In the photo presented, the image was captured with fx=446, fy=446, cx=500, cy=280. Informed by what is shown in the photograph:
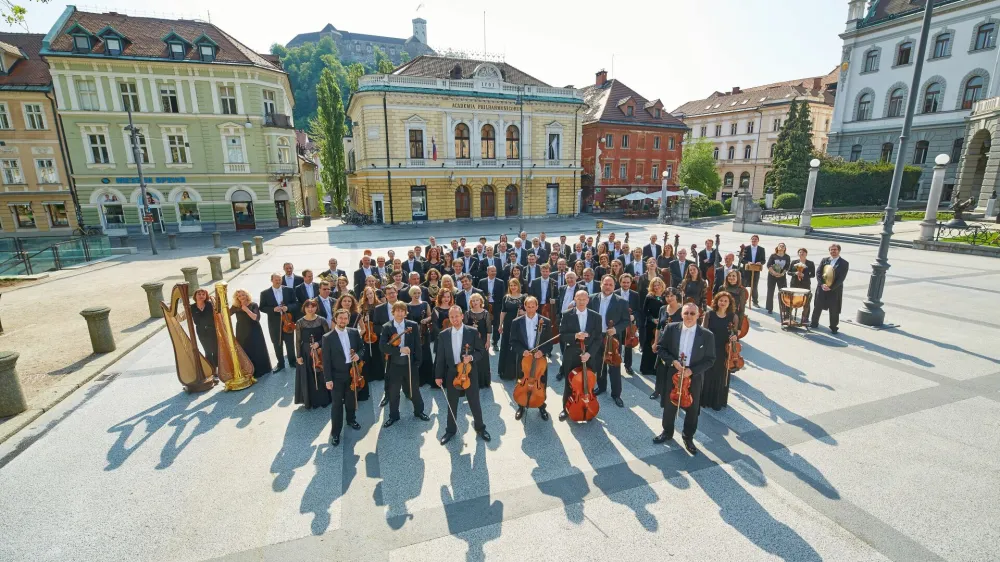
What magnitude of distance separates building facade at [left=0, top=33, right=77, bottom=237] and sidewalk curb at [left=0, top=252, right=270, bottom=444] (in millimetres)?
33379

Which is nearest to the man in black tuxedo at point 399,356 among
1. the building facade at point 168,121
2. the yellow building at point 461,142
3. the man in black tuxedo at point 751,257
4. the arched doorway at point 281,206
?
the man in black tuxedo at point 751,257

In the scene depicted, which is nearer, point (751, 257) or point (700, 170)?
point (751, 257)

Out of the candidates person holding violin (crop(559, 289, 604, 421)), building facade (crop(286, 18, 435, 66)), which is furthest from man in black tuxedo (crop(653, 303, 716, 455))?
building facade (crop(286, 18, 435, 66))

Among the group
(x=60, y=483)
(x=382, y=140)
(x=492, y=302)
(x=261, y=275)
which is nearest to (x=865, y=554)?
(x=492, y=302)

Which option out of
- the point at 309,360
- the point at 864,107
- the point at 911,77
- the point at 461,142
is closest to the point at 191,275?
the point at 309,360

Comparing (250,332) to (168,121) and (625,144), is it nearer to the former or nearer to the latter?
(168,121)

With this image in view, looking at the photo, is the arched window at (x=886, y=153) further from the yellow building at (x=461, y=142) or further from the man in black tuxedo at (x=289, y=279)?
the man in black tuxedo at (x=289, y=279)

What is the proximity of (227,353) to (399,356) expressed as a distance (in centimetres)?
366

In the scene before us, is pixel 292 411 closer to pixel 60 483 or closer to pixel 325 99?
pixel 60 483

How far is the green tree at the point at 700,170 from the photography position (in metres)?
43.7

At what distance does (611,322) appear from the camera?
7.25m

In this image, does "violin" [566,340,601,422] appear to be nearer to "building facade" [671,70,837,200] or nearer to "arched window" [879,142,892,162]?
"arched window" [879,142,892,162]

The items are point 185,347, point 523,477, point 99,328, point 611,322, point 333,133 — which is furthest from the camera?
point 333,133

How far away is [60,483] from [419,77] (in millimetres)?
33775
